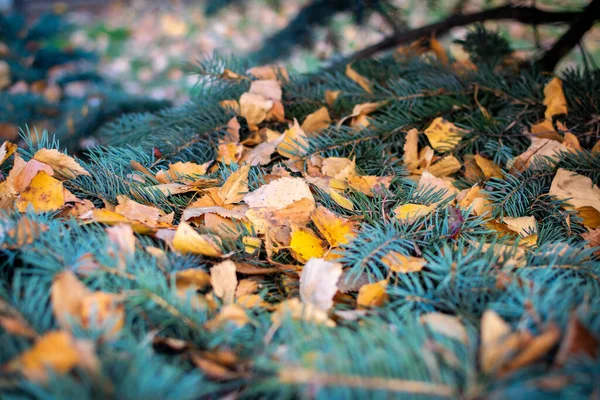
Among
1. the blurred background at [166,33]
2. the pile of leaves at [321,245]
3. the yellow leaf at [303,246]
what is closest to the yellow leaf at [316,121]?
the pile of leaves at [321,245]

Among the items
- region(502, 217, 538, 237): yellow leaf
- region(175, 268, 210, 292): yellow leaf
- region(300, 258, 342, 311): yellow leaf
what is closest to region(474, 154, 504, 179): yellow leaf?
region(502, 217, 538, 237): yellow leaf

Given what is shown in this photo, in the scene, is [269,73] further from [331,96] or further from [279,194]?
[279,194]

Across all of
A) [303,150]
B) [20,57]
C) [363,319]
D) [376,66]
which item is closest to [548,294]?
[363,319]

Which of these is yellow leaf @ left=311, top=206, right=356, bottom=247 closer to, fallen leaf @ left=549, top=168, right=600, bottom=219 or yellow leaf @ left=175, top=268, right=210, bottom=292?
yellow leaf @ left=175, top=268, right=210, bottom=292

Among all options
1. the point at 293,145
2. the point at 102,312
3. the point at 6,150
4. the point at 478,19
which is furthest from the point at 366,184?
the point at 478,19

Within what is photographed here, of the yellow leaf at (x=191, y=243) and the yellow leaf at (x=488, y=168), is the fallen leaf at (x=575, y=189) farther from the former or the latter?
the yellow leaf at (x=191, y=243)

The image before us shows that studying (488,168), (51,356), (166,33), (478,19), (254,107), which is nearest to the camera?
(51,356)

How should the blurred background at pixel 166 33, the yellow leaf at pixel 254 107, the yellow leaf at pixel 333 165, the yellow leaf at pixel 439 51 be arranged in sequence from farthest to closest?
1. the blurred background at pixel 166 33
2. the yellow leaf at pixel 439 51
3. the yellow leaf at pixel 254 107
4. the yellow leaf at pixel 333 165

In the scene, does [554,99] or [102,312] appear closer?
[102,312]
